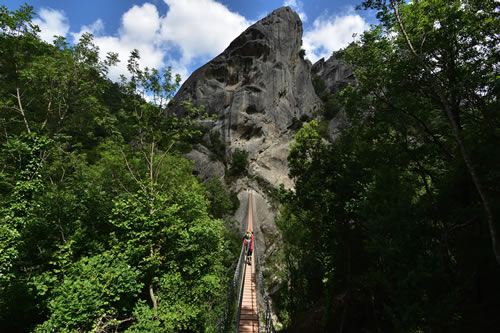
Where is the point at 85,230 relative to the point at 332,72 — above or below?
below

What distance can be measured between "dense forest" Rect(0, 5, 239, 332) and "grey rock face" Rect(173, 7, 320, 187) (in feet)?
58.0

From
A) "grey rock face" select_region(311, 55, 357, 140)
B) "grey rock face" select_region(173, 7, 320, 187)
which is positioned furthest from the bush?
"grey rock face" select_region(311, 55, 357, 140)

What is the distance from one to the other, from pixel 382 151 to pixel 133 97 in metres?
8.09

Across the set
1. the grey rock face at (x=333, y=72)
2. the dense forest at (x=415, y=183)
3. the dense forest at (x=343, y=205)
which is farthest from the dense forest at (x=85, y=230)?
the grey rock face at (x=333, y=72)

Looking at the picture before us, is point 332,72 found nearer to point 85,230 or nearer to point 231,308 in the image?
point 231,308

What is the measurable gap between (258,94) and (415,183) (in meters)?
23.6

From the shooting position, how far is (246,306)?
23.5ft

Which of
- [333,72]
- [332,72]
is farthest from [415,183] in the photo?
[332,72]

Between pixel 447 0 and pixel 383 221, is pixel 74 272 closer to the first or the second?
pixel 383 221

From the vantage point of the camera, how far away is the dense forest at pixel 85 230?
4.65m

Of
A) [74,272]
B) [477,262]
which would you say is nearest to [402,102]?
[477,262]

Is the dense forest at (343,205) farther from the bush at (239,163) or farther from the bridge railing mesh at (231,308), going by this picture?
the bush at (239,163)

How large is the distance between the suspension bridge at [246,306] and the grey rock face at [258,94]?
15880mm

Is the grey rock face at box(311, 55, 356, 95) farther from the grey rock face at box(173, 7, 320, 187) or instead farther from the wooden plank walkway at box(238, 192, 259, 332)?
the wooden plank walkway at box(238, 192, 259, 332)
